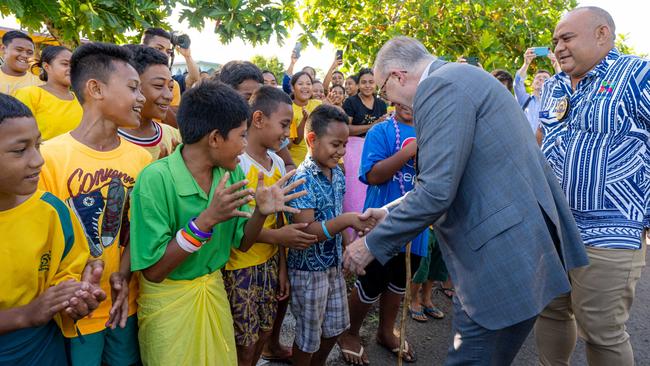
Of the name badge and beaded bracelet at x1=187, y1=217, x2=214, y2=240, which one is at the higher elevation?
the name badge

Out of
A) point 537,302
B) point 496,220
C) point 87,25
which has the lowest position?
point 537,302

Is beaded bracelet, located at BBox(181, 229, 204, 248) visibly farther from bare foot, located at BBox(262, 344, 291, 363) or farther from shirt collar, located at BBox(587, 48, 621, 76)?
shirt collar, located at BBox(587, 48, 621, 76)

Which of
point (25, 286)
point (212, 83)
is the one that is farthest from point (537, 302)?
point (25, 286)

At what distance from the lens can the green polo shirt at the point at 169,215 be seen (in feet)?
6.12

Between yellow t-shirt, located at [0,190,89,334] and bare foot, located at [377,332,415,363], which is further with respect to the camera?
bare foot, located at [377,332,415,363]

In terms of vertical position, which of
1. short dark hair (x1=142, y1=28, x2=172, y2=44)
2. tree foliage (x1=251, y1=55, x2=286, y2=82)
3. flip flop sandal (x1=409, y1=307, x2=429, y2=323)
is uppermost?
short dark hair (x1=142, y1=28, x2=172, y2=44)

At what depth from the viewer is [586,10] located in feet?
8.82

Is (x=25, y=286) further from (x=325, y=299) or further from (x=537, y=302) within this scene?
(x=537, y=302)

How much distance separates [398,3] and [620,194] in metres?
5.39

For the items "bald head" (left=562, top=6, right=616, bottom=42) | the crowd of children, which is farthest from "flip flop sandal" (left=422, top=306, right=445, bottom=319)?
"bald head" (left=562, top=6, right=616, bottom=42)

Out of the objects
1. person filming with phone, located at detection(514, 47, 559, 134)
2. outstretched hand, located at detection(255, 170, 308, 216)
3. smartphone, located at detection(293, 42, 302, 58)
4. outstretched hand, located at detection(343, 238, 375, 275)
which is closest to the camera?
outstretched hand, located at detection(255, 170, 308, 216)

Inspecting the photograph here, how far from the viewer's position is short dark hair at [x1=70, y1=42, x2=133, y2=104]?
2135 mm

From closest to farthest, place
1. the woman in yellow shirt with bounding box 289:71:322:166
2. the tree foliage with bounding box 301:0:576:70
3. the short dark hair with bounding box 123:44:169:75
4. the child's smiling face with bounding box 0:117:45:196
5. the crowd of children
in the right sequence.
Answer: the child's smiling face with bounding box 0:117:45:196 → the crowd of children → the short dark hair with bounding box 123:44:169:75 → the woman in yellow shirt with bounding box 289:71:322:166 → the tree foliage with bounding box 301:0:576:70

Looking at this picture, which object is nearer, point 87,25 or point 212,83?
point 212,83
